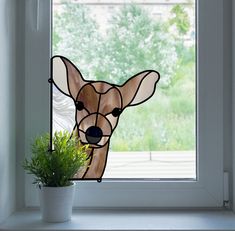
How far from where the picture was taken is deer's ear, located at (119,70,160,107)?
4.33 feet

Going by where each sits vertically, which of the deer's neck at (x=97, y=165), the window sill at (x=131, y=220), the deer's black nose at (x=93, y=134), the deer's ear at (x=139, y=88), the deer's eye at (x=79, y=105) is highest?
the deer's ear at (x=139, y=88)

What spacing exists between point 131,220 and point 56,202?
21 cm

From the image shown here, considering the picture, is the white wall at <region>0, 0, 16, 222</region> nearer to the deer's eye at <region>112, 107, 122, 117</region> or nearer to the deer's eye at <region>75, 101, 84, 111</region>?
the deer's eye at <region>75, 101, 84, 111</region>

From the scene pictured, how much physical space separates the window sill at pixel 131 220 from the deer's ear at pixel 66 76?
35cm

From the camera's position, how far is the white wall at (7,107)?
3.93 ft

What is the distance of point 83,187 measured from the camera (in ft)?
4.35

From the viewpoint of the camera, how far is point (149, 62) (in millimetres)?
1342

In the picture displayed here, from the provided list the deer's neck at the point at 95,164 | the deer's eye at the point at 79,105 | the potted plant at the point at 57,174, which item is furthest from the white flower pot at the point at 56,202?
the deer's eye at the point at 79,105

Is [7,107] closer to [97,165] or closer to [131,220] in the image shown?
[97,165]

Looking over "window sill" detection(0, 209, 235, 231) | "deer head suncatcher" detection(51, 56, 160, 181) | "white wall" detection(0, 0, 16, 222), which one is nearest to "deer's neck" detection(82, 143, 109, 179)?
"deer head suncatcher" detection(51, 56, 160, 181)

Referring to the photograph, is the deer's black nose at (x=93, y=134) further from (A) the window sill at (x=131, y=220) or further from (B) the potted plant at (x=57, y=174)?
(A) the window sill at (x=131, y=220)

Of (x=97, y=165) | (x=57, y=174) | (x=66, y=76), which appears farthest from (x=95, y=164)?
(x=66, y=76)

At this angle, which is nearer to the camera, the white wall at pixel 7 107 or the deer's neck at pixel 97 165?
the white wall at pixel 7 107

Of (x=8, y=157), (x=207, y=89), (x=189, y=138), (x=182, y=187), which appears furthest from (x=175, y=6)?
(x=8, y=157)
